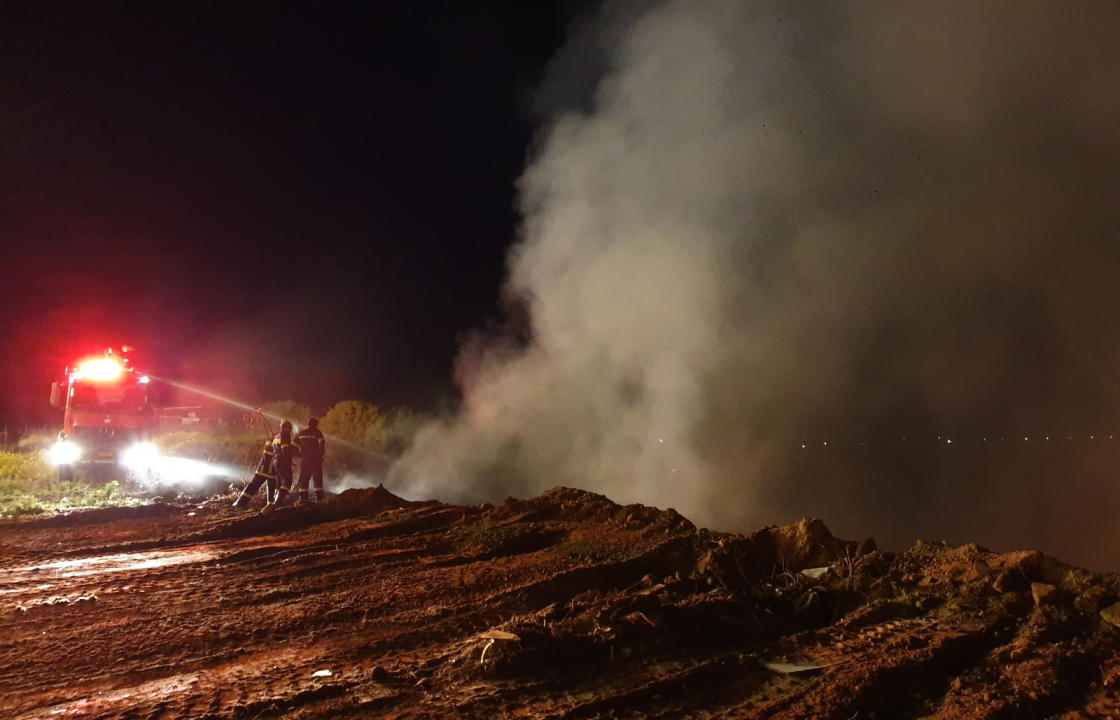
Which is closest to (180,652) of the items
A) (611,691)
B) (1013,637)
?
(611,691)

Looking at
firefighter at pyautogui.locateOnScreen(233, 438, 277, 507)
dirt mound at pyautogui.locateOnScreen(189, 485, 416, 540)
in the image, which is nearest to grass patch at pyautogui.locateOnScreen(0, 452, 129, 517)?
firefighter at pyautogui.locateOnScreen(233, 438, 277, 507)

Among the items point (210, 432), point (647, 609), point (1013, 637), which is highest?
point (210, 432)

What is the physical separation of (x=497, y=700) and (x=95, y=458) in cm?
1197

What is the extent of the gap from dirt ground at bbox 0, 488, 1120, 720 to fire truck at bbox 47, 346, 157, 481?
243 inches

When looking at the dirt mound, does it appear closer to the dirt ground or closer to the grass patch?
the dirt ground

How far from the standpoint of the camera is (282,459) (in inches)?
392

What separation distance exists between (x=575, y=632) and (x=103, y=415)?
11.8 meters

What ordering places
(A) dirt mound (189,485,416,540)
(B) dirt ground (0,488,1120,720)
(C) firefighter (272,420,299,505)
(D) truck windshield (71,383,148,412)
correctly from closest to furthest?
(B) dirt ground (0,488,1120,720)
(A) dirt mound (189,485,416,540)
(C) firefighter (272,420,299,505)
(D) truck windshield (71,383,148,412)

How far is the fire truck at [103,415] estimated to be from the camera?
11992 mm

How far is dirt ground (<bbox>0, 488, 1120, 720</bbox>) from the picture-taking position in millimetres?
3252

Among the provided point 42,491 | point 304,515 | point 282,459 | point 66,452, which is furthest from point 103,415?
point 304,515

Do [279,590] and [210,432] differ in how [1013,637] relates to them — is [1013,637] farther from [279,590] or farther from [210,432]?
[210,432]

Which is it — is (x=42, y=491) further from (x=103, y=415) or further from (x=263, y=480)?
(x=263, y=480)

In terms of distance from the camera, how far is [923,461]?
25.5 meters
